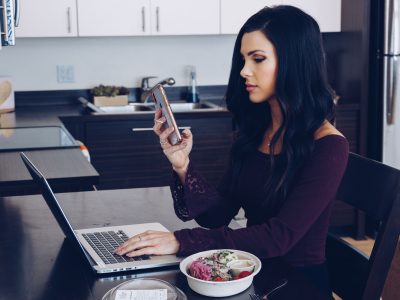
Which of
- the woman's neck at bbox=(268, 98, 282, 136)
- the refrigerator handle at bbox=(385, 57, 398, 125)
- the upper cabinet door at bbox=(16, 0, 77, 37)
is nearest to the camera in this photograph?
the woman's neck at bbox=(268, 98, 282, 136)

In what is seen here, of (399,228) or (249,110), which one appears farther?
(249,110)

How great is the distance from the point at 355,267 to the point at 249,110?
1.90 ft

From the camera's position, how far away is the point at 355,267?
167cm

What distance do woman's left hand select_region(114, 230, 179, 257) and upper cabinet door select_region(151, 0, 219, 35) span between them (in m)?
2.59

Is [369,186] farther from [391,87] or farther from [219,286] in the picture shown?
[391,87]

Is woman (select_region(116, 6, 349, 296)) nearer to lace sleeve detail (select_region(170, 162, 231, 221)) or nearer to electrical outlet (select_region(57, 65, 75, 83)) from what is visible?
lace sleeve detail (select_region(170, 162, 231, 221))

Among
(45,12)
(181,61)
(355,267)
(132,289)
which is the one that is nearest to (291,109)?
(355,267)

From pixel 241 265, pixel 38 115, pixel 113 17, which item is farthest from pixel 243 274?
pixel 113 17

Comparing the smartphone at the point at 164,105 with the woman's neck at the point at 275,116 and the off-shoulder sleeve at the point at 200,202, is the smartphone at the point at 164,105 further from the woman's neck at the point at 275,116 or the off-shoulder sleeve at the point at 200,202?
the woman's neck at the point at 275,116

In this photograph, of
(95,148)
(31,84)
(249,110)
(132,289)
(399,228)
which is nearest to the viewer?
(132,289)

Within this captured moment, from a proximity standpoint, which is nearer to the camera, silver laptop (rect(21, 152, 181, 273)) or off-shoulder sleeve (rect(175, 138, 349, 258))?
silver laptop (rect(21, 152, 181, 273))

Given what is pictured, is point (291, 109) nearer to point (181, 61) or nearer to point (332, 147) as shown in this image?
point (332, 147)

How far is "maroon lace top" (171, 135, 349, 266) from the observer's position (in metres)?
1.60

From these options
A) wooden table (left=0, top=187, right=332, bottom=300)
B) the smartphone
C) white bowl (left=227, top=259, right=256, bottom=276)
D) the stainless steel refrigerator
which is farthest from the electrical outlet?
white bowl (left=227, top=259, right=256, bottom=276)
